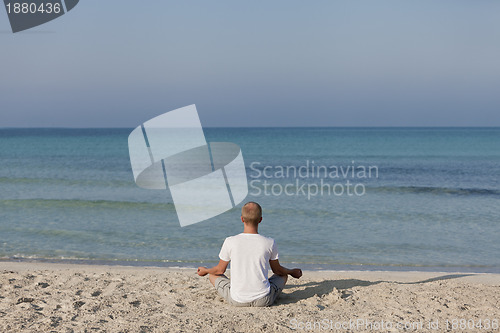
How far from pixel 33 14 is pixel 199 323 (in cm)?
812

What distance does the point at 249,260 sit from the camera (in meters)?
4.73

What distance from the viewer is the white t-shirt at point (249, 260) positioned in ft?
15.5

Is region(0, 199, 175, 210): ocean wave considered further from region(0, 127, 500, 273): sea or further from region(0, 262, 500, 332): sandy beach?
region(0, 262, 500, 332): sandy beach

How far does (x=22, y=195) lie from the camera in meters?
14.6

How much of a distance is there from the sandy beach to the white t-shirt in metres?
0.19

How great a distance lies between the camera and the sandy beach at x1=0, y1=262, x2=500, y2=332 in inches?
173

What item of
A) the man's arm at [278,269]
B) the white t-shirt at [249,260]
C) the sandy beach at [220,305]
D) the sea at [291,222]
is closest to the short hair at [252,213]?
the white t-shirt at [249,260]

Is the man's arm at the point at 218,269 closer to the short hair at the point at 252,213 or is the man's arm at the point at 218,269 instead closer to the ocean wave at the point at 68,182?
the short hair at the point at 252,213

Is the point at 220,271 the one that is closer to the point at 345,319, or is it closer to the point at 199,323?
the point at 199,323

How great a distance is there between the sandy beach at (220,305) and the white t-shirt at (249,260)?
0.19m

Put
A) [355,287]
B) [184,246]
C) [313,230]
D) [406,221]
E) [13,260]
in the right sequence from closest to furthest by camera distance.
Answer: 1. [355,287]
2. [13,260]
3. [184,246]
4. [313,230]
5. [406,221]

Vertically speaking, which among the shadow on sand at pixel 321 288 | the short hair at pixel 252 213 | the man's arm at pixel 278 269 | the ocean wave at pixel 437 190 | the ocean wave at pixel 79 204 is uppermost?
the short hair at pixel 252 213

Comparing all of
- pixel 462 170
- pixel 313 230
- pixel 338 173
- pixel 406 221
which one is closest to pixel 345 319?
pixel 313 230

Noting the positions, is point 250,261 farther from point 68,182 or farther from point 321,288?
point 68,182
